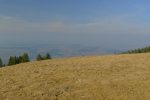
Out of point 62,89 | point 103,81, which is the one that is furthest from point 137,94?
point 62,89

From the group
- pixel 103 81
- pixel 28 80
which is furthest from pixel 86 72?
pixel 28 80

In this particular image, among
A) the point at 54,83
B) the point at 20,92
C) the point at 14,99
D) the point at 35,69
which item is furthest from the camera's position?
the point at 35,69

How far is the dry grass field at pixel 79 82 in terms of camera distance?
21391 millimetres

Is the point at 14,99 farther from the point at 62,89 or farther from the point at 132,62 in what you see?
the point at 132,62

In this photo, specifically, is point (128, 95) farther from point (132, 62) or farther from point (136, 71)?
point (132, 62)

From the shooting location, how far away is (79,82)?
2427 centimetres

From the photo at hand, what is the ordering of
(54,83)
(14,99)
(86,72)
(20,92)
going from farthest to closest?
(86,72), (54,83), (20,92), (14,99)

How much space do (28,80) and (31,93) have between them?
3356 mm

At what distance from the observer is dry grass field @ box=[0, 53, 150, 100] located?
21391 millimetres

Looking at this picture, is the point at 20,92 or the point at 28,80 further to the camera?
the point at 28,80

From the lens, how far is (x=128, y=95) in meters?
21.6

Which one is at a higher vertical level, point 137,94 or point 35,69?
point 35,69

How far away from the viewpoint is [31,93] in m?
21.6

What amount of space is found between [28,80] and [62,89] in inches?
145
